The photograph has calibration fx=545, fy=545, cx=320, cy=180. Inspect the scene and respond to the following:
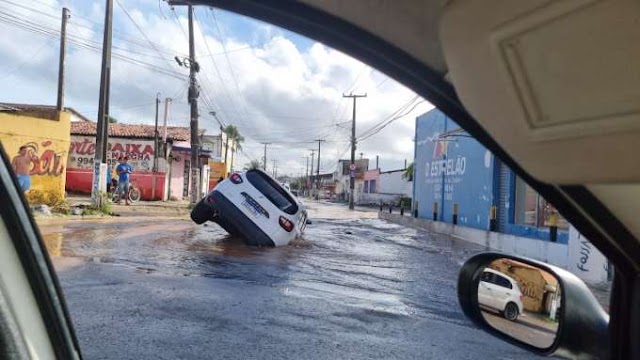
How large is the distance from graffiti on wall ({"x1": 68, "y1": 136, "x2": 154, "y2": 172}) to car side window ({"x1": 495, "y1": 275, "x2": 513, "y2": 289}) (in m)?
31.8

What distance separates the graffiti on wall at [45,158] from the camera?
17922 mm

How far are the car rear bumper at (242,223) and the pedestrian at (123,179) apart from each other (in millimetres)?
11547

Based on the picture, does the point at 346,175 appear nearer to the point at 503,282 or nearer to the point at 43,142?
the point at 43,142

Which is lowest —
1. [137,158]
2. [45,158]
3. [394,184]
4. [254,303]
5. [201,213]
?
[254,303]

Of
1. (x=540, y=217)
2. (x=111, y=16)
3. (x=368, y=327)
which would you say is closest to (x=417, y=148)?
(x=540, y=217)

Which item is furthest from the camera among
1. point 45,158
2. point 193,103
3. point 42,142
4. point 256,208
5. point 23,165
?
point 193,103

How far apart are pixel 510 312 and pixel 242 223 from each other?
10012 millimetres

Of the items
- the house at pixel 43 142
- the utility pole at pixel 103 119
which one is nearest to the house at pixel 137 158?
the house at pixel 43 142

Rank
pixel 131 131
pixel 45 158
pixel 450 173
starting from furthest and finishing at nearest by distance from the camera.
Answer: pixel 131 131
pixel 450 173
pixel 45 158

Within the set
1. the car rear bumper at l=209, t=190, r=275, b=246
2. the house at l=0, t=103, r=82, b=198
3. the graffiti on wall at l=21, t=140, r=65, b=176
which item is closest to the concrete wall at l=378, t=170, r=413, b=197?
the house at l=0, t=103, r=82, b=198

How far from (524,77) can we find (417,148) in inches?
1037

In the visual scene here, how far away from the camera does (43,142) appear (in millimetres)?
18234

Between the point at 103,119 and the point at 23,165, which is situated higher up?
the point at 103,119

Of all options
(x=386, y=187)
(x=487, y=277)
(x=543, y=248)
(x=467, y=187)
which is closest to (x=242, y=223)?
(x=543, y=248)
